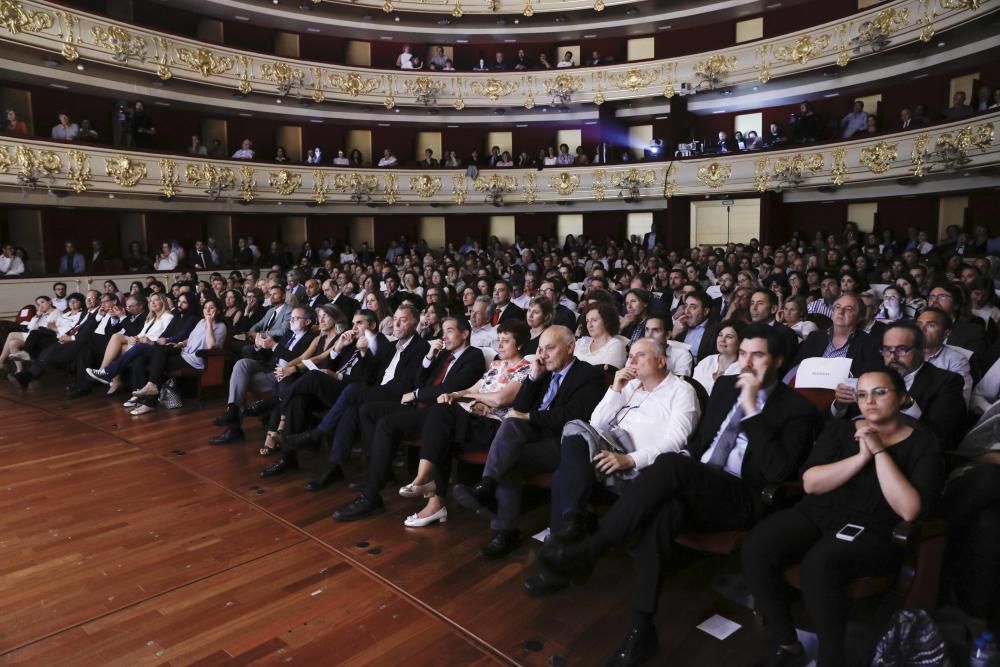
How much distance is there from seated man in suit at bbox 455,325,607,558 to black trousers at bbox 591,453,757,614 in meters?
0.73

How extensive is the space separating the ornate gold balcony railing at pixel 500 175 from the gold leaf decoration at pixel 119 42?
5.57ft

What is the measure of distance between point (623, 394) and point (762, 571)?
42.1 inches

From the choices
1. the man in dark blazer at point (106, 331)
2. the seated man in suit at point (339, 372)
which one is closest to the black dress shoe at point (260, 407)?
the seated man in suit at point (339, 372)

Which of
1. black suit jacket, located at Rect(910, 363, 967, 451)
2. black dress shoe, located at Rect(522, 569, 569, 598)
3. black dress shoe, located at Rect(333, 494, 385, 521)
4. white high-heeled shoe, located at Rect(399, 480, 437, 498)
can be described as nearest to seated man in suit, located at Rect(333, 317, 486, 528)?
black dress shoe, located at Rect(333, 494, 385, 521)

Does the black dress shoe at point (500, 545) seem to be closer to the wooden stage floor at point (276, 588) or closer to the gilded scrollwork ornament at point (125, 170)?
the wooden stage floor at point (276, 588)

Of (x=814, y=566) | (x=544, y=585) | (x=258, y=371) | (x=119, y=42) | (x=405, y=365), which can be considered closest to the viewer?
(x=814, y=566)

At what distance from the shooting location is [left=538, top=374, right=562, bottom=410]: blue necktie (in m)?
3.30

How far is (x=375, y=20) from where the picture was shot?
15.8 metres

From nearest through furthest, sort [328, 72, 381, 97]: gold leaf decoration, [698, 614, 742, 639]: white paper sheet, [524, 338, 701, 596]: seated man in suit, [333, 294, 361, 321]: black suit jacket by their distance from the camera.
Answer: [698, 614, 742, 639]: white paper sheet, [524, 338, 701, 596]: seated man in suit, [333, 294, 361, 321]: black suit jacket, [328, 72, 381, 97]: gold leaf decoration

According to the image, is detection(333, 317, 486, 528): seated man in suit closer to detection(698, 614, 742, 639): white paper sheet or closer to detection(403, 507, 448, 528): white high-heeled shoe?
detection(403, 507, 448, 528): white high-heeled shoe

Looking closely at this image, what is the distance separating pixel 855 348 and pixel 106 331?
668 cm

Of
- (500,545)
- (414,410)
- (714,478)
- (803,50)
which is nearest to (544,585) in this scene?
(500,545)

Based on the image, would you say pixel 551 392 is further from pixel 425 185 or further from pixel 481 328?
pixel 425 185

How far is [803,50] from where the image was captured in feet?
42.4
